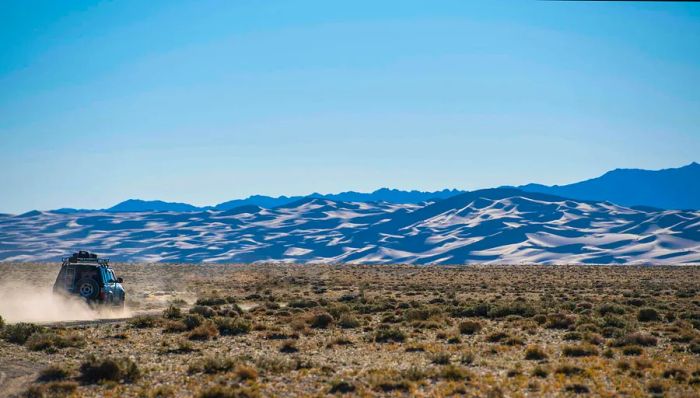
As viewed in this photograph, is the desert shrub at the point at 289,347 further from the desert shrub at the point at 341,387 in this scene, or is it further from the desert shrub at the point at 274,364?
the desert shrub at the point at 341,387

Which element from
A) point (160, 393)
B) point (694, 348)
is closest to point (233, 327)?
point (160, 393)

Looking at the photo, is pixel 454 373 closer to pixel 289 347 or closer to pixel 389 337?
pixel 289 347

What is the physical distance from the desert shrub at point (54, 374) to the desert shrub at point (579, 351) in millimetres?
12723

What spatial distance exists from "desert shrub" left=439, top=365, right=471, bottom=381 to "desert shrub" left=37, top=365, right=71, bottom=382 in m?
8.56

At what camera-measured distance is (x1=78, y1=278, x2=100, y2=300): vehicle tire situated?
91.8 ft

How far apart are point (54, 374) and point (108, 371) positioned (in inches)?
58.4

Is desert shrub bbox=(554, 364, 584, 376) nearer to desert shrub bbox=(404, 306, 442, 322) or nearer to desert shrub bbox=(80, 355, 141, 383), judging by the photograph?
desert shrub bbox=(80, 355, 141, 383)

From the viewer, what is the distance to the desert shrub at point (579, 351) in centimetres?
1888

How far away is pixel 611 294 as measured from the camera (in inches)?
1770

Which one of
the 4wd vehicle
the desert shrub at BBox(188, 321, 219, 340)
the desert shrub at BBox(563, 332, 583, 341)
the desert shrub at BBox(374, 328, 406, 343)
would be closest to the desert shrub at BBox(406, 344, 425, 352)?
the desert shrub at BBox(374, 328, 406, 343)

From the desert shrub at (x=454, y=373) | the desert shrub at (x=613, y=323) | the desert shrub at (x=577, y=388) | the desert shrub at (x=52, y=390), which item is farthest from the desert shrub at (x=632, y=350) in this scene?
the desert shrub at (x=52, y=390)

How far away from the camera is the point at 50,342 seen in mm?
19969

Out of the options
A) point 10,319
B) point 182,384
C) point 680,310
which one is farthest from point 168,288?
point 182,384

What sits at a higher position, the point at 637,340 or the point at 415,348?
the point at 415,348
